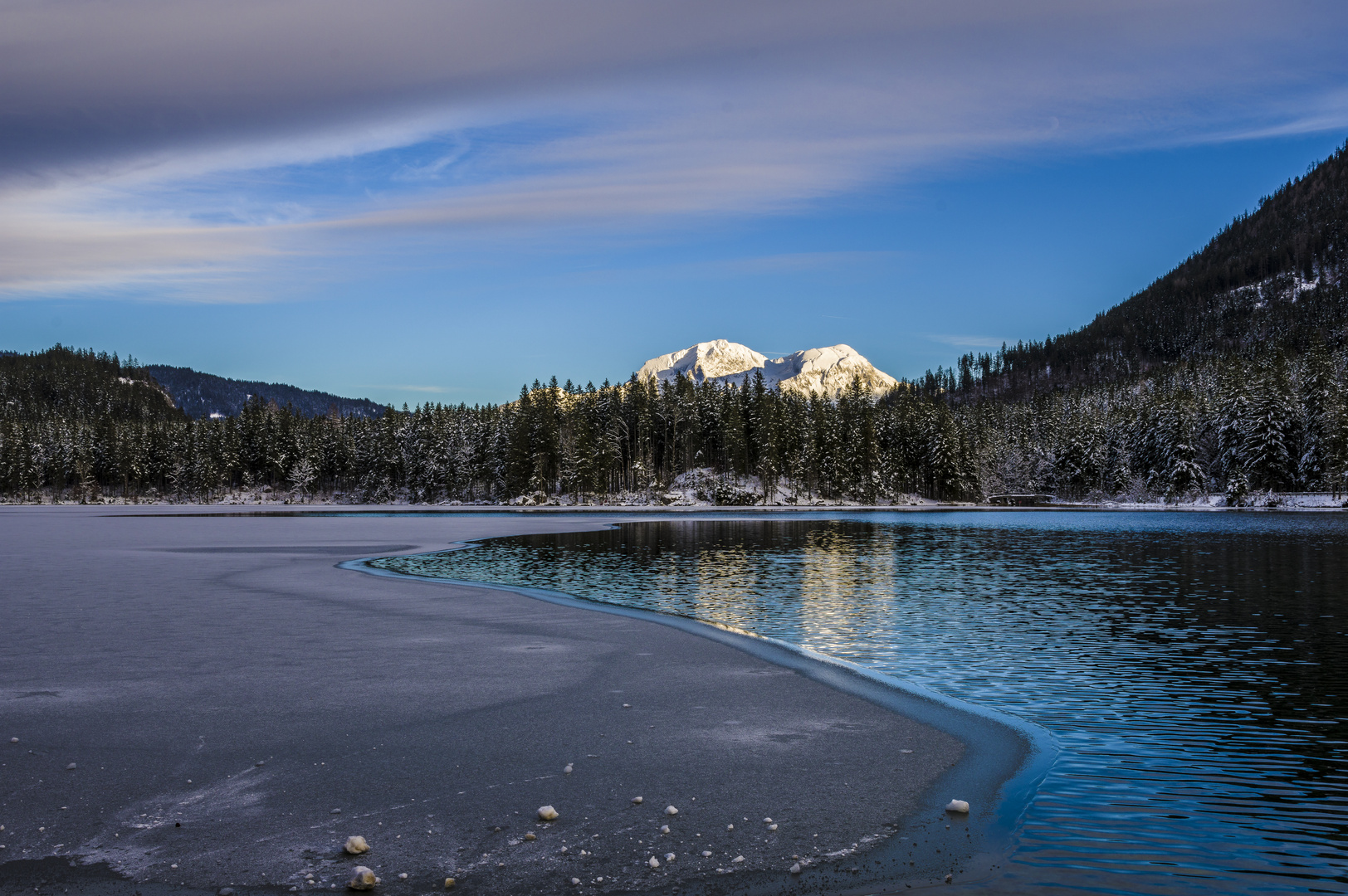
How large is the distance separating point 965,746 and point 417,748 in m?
7.22

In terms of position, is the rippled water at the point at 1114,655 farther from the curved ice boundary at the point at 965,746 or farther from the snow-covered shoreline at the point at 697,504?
the snow-covered shoreline at the point at 697,504

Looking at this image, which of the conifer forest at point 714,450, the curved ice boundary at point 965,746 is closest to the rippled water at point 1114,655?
the curved ice boundary at point 965,746

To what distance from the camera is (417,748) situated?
34.5ft

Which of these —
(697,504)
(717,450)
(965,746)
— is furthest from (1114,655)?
(717,450)

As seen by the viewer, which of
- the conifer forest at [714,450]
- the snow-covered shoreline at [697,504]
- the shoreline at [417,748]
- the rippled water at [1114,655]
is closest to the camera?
the shoreline at [417,748]

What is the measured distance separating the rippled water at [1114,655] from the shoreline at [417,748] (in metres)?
1.40

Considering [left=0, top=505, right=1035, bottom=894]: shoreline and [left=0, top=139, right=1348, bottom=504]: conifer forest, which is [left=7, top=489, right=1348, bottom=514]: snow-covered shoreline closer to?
[left=0, top=139, right=1348, bottom=504]: conifer forest

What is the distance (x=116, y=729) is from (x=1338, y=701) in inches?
722

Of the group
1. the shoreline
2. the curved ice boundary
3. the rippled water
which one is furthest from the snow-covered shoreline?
the curved ice boundary

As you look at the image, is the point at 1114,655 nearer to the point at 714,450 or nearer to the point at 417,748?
the point at 417,748

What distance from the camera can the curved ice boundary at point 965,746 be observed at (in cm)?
802

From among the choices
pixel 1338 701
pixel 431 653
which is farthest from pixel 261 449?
pixel 1338 701

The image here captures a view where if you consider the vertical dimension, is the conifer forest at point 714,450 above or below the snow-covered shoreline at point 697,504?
above

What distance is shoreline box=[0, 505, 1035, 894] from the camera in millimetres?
7430
